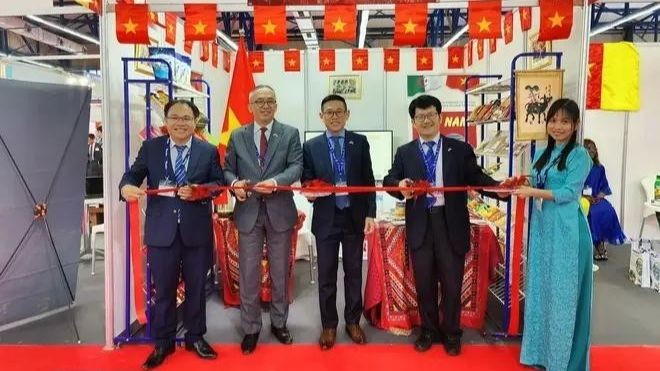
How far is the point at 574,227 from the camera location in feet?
8.27

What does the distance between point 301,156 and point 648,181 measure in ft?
17.4

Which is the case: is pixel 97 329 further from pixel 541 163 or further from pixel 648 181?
pixel 648 181

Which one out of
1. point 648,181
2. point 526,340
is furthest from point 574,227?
point 648,181

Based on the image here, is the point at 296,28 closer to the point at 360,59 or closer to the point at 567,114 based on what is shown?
the point at 360,59

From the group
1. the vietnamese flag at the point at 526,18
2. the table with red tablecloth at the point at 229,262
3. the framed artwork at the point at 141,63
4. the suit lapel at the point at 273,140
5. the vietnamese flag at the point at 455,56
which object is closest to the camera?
the suit lapel at the point at 273,140

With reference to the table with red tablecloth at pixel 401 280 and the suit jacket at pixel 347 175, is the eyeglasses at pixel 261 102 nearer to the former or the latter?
the suit jacket at pixel 347 175

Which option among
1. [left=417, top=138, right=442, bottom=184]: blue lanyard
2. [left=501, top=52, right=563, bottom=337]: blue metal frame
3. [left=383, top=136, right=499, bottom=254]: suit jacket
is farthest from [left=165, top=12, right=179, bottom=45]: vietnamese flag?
[left=501, top=52, right=563, bottom=337]: blue metal frame

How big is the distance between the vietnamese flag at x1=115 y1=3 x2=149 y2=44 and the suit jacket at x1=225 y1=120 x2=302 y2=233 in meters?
0.84

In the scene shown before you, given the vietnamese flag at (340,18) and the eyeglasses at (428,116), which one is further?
the vietnamese flag at (340,18)

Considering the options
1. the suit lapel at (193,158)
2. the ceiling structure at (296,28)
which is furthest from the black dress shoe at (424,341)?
the ceiling structure at (296,28)

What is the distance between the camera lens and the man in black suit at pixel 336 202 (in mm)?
3000

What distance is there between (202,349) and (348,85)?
5.42 metres

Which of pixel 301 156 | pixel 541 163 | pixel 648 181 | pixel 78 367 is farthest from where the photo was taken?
pixel 648 181

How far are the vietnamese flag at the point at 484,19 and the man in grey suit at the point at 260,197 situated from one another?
1.29 metres
